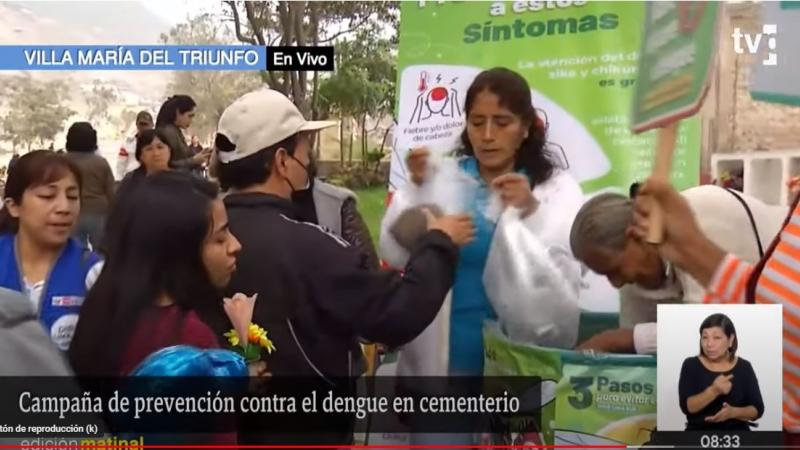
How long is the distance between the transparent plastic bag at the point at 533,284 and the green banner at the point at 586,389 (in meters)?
0.05

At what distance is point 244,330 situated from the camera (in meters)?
2.88

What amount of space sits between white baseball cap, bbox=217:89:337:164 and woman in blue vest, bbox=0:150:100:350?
18.9 inches

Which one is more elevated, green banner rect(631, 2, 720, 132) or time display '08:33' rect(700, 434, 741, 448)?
green banner rect(631, 2, 720, 132)

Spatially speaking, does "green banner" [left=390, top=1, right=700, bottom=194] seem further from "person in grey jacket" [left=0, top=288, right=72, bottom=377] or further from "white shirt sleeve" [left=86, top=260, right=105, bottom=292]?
"person in grey jacket" [left=0, top=288, right=72, bottom=377]

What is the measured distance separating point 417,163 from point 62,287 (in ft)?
3.83

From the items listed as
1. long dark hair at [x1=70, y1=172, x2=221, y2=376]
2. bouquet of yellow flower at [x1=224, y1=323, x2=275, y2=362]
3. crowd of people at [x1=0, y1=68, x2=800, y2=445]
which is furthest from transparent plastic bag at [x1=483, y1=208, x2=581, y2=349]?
long dark hair at [x1=70, y1=172, x2=221, y2=376]

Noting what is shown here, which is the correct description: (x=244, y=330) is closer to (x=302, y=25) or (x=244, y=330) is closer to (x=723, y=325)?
(x=302, y=25)

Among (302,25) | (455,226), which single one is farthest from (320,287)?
(302,25)

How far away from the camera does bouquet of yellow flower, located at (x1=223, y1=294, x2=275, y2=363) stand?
9.45ft

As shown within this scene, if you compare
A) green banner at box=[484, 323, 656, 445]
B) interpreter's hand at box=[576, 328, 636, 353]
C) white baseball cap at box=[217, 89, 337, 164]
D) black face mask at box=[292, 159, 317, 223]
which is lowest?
green banner at box=[484, 323, 656, 445]

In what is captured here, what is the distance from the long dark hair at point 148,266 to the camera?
2893mm

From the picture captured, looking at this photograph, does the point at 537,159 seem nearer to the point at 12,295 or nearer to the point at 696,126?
the point at 696,126

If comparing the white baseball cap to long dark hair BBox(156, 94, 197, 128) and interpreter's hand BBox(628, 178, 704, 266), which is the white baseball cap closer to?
long dark hair BBox(156, 94, 197, 128)

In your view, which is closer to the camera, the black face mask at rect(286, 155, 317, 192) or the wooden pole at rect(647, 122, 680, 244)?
the wooden pole at rect(647, 122, 680, 244)
